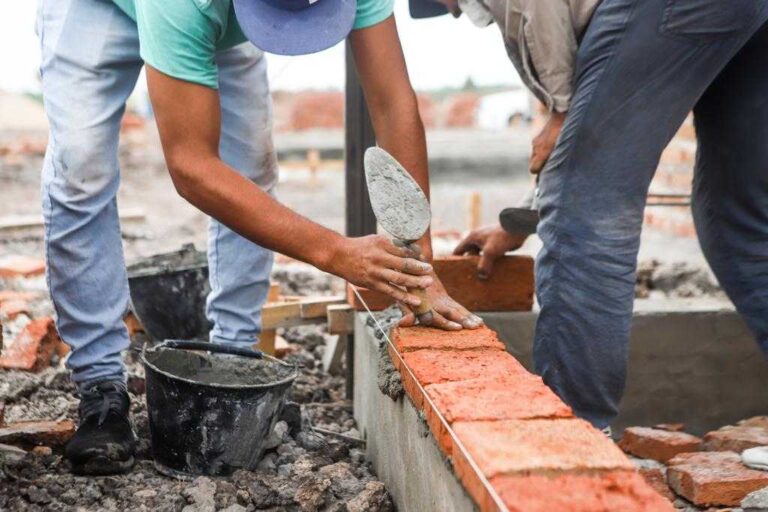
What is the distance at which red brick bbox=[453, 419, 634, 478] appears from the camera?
1.50 meters

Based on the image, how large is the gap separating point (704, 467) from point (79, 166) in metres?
1.93

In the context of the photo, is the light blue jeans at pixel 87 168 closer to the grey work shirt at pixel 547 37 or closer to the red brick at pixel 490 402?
the grey work shirt at pixel 547 37

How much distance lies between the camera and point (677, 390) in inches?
139

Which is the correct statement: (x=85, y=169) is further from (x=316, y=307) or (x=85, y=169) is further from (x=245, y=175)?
(x=316, y=307)

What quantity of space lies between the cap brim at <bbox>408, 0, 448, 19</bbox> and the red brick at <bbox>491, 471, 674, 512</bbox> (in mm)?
1758

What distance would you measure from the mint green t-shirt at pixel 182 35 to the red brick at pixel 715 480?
5.41 feet

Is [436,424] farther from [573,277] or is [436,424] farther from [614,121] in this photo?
[614,121]

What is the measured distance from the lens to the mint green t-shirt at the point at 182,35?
217 cm

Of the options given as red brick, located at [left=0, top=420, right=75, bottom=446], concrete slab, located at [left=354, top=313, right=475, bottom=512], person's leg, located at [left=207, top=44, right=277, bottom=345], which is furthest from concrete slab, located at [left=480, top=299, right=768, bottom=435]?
red brick, located at [left=0, top=420, right=75, bottom=446]

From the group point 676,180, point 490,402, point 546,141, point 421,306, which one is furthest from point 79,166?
point 676,180

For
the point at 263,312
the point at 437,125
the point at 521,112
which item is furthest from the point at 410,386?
the point at 437,125

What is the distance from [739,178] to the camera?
255 centimetres

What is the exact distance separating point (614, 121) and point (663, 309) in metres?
1.47

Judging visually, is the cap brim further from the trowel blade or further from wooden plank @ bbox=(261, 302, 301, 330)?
wooden plank @ bbox=(261, 302, 301, 330)
